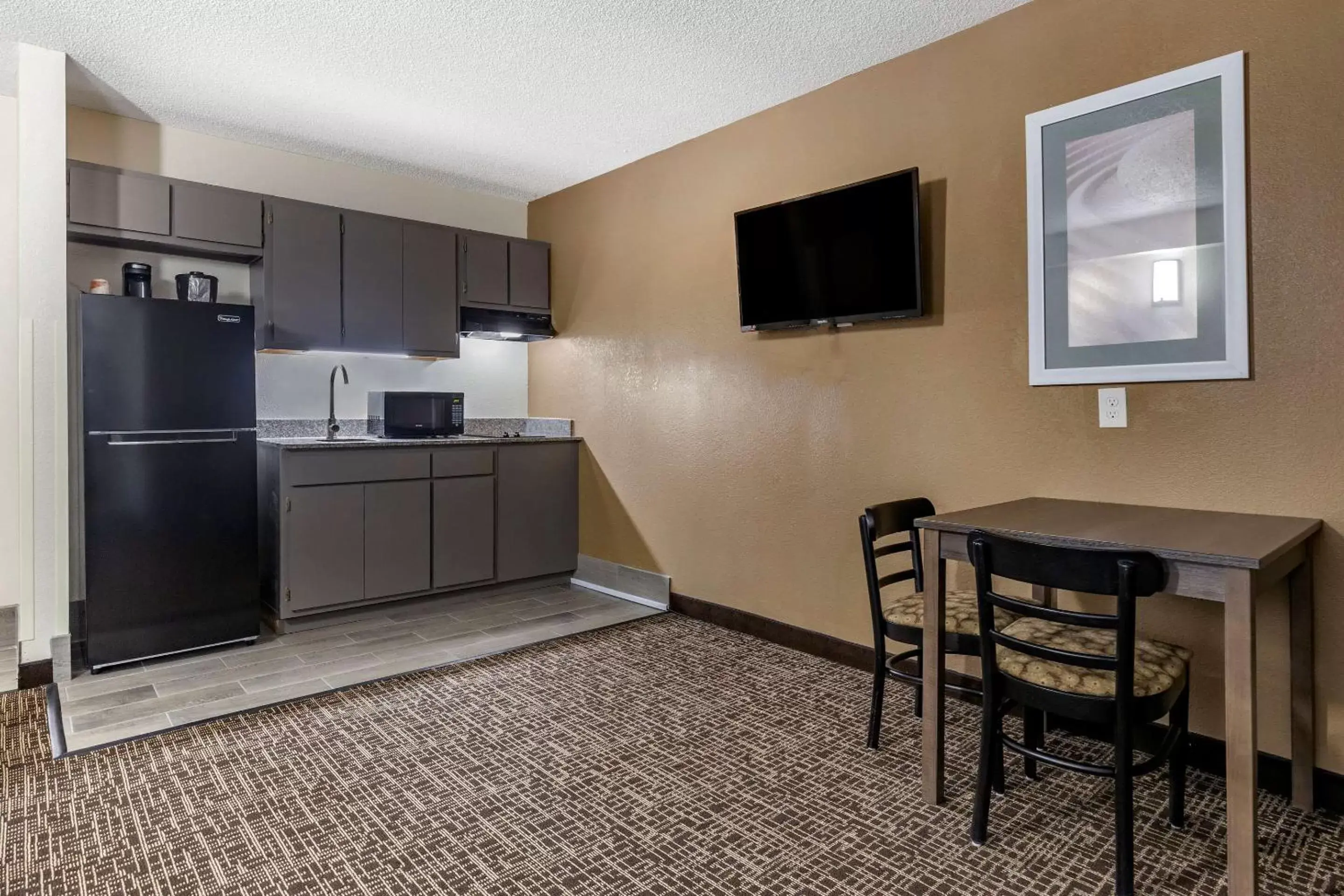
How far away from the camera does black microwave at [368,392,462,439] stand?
15.1 feet

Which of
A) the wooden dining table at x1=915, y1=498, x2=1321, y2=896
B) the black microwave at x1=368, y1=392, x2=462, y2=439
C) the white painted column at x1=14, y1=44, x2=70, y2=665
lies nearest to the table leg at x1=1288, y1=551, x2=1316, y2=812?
the wooden dining table at x1=915, y1=498, x2=1321, y2=896

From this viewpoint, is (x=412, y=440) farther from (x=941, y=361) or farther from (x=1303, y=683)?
(x=1303, y=683)

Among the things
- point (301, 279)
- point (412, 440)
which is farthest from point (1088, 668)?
point (301, 279)

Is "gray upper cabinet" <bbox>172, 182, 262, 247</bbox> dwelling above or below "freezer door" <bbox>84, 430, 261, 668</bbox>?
above

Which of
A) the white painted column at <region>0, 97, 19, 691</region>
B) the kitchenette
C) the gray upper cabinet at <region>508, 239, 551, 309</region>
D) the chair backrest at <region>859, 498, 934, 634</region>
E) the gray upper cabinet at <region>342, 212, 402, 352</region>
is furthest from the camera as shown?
the gray upper cabinet at <region>508, 239, 551, 309</region>

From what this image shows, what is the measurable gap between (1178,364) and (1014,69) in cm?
130

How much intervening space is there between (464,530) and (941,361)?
2.90 m

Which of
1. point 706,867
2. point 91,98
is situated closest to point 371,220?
point 91,98

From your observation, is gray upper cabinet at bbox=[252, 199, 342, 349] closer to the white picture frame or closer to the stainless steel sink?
the stainless steel sink

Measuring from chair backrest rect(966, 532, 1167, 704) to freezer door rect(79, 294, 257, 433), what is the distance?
135 inches

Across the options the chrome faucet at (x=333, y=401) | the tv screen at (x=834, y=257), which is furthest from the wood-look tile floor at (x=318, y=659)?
the tv screen at (x=834, y=257)

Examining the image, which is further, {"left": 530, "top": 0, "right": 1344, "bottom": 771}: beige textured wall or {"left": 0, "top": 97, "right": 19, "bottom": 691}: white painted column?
{"left": 0, "top": 97, "right": 19, "bottom": 691}: white painted column

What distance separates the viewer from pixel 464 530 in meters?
4.55

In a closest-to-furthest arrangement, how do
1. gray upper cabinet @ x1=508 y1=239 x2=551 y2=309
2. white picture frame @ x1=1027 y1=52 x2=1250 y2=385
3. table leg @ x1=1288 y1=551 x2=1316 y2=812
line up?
table leg @ x1=1288 y1=551 x2=1316 y2=812, white picture frame @ x1=1027 y1=52 x2=1250 y2=385, gray upper cabinet @ x1=508 y1=239 x2=551 y2=309
